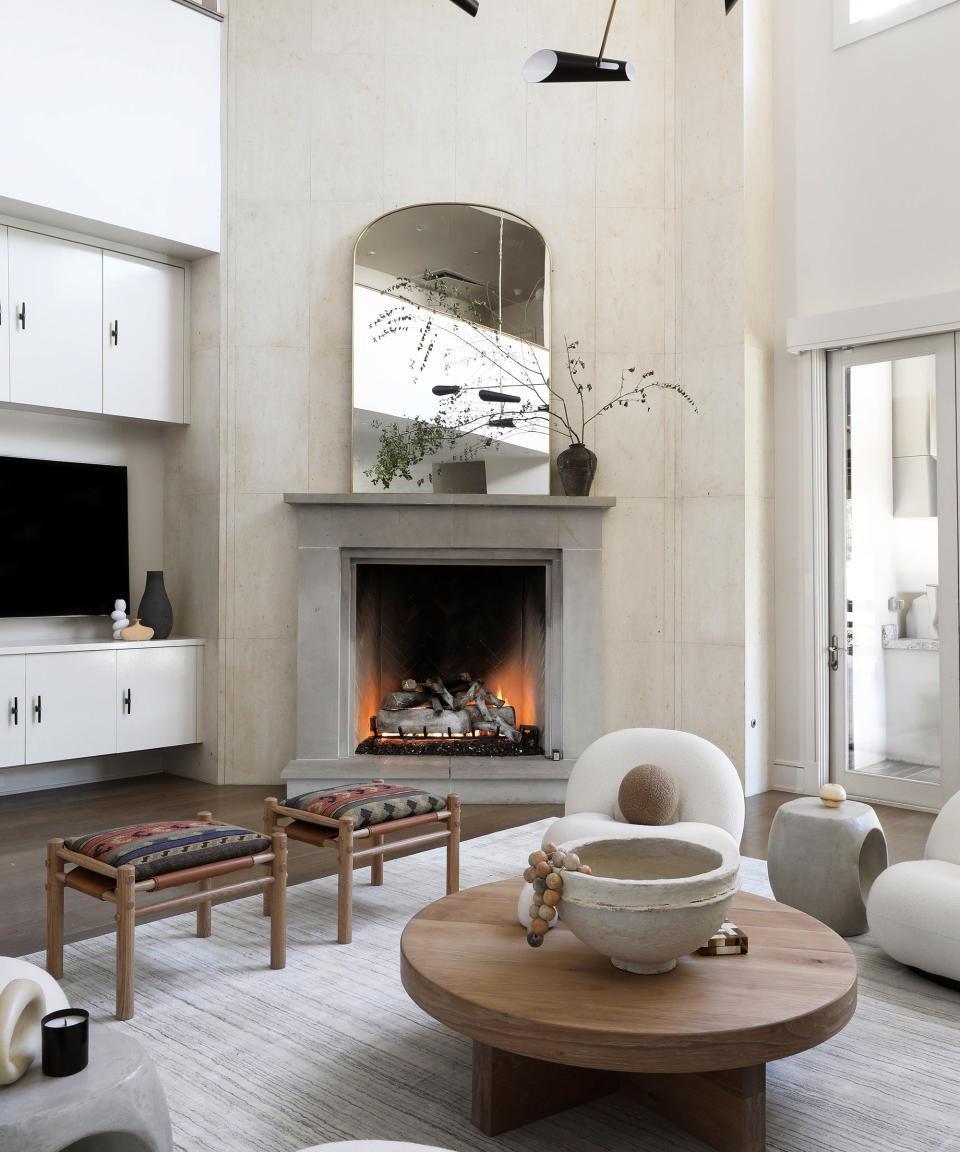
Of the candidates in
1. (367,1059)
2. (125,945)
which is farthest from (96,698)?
(367,1059)

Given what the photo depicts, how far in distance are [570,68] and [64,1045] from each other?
285cm

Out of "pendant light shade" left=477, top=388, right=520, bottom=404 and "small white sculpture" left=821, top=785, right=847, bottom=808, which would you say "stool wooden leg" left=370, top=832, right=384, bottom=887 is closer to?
"small white sculpture" left=821, top=785, right=847, bottom=808

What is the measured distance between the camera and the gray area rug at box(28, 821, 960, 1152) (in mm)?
1949

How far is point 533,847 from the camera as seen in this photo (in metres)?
4.02

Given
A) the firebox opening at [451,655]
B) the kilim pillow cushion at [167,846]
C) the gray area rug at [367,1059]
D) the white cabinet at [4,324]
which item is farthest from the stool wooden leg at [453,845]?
the white cabinet at [4,324]

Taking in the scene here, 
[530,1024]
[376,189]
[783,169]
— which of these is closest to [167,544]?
[376,189]

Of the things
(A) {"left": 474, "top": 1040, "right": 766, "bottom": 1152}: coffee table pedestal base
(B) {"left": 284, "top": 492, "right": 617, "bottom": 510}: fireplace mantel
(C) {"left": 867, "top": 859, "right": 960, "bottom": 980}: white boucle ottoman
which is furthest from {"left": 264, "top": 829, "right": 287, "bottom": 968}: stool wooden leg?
(B) {"left": 284, "top": 492, "right": 617, "bottom": 510}: fireplace mantel

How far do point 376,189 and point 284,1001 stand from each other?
4163 mm

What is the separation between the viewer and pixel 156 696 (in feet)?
16.8

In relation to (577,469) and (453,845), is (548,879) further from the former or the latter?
(577,469)

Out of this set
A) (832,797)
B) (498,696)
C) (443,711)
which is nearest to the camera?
(832,797)

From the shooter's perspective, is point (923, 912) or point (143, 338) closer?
point (923, 912)

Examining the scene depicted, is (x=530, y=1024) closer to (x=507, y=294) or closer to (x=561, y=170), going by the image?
(x=507, y=294)

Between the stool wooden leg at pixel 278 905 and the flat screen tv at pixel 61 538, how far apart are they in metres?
2.77
